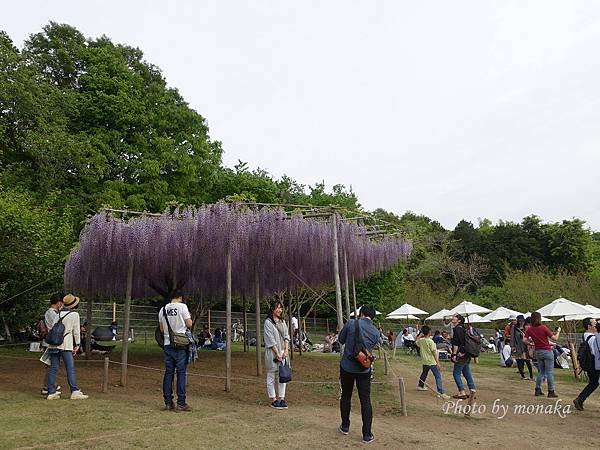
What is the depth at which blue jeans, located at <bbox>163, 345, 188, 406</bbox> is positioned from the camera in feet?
22.0

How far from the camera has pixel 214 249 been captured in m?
10.2

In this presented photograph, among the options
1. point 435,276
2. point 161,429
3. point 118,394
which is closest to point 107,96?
point 118,394

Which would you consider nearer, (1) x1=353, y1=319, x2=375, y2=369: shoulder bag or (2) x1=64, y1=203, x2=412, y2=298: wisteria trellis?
(1) x1=353, y1=319, x2=375, y2=369: shoulder bag

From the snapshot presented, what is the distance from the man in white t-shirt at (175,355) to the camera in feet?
22.0

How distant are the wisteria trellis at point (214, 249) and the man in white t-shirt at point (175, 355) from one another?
9.62 feet

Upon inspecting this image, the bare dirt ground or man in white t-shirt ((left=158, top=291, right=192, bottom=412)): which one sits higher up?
man in white t-shirt ((left=158, top=291, right=192, bottom=412))

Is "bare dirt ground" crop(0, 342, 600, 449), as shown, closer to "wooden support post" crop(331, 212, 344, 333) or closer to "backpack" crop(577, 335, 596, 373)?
"backpack" crop(577, 335, 596, 373)

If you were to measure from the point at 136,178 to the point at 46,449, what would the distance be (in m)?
15.5

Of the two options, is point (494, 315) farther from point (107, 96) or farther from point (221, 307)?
point (107, 96)

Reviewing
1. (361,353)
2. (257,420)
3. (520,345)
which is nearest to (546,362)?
(520,345)

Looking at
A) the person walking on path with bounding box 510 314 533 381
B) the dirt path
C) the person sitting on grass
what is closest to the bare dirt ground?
the dirt path

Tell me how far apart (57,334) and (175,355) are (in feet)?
5.96

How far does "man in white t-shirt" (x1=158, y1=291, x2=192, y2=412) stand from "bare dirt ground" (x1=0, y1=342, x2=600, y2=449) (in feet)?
0.69

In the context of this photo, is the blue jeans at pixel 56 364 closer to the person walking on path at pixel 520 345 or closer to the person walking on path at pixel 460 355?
the person walking on path at pixel 460 355
